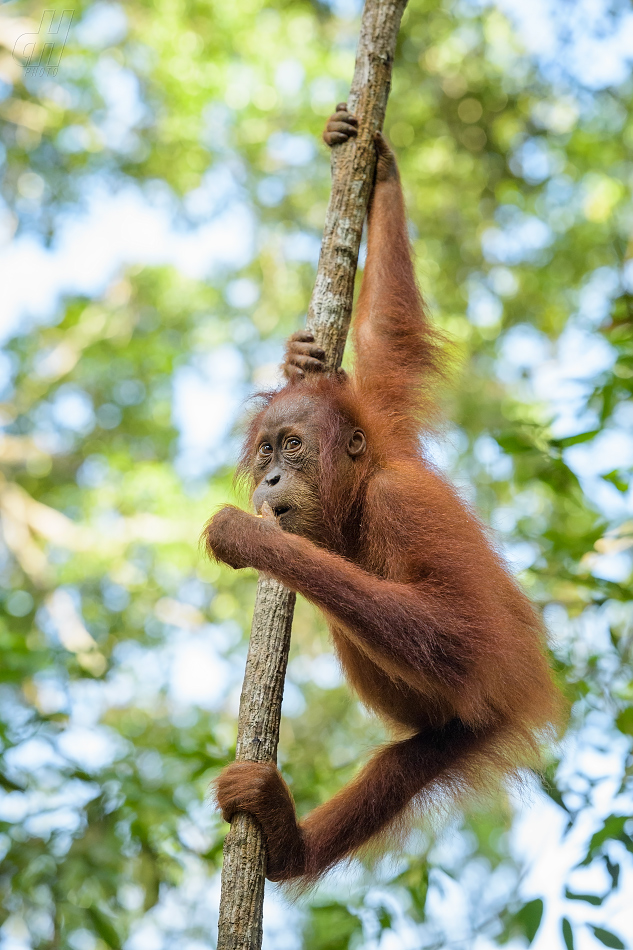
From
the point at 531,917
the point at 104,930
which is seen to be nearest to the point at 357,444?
the point at 531,917

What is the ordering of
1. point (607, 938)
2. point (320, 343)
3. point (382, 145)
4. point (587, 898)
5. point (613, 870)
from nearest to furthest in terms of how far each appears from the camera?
point (607, 938) → point (587, 898) → point (613, 870) → point (320, 343) → point (382, 145)

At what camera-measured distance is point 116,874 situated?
374 cm

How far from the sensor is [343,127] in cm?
381

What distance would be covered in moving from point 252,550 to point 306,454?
29.9 inches

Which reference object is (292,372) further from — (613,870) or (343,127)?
(613,870)

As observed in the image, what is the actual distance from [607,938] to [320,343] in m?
2.28

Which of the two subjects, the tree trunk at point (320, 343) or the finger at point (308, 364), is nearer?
the tree trunk at point (320, 343)

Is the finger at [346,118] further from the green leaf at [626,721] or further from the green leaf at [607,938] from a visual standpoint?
the green leaf at [607,938]

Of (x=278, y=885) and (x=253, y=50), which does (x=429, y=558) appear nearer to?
(x=278, y=885)

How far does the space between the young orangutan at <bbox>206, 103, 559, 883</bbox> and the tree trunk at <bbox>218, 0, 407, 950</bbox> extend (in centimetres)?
9

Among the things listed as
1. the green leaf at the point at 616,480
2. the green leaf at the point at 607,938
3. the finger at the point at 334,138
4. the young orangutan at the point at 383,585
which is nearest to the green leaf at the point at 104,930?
the young orangutan at the point at 383,585

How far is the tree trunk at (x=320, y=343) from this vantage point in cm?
262

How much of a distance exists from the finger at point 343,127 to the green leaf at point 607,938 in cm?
314

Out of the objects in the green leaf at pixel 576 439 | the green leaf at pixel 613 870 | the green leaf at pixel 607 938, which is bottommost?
the green leaf at pixel 607 938
